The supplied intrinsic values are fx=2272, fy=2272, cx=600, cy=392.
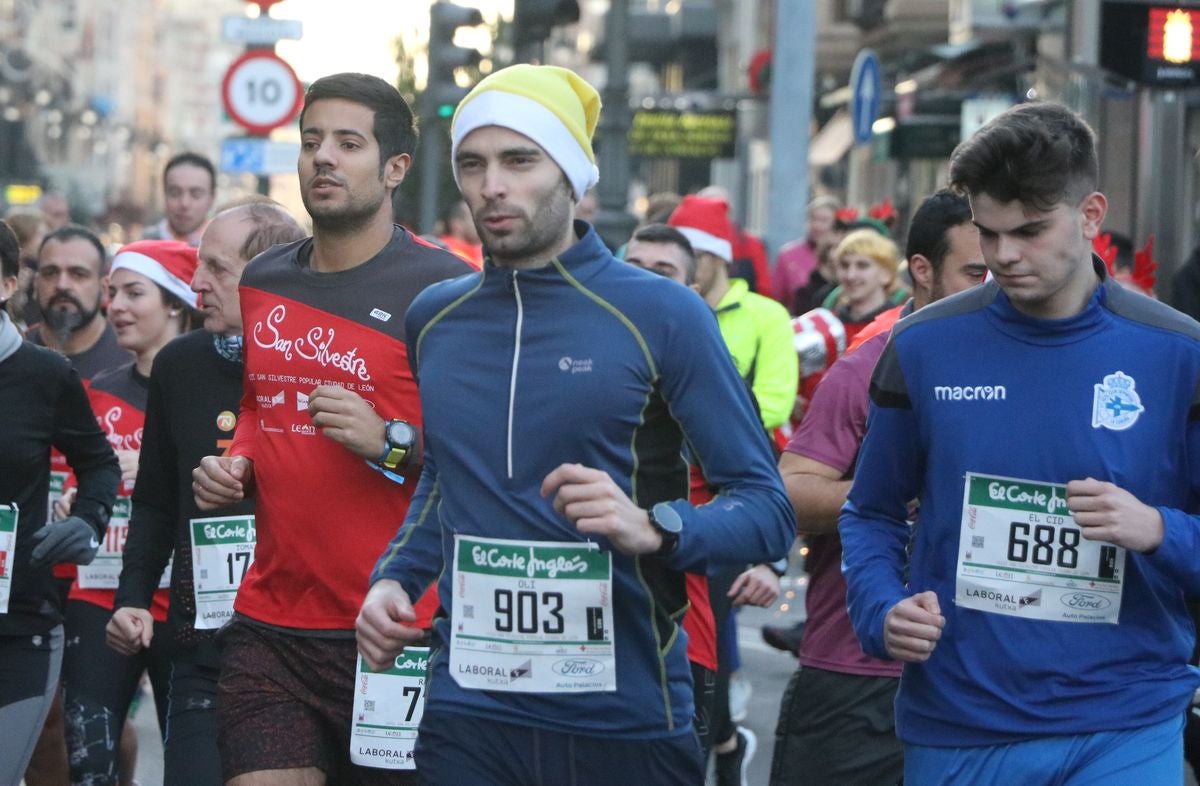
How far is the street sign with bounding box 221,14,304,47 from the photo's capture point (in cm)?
1489

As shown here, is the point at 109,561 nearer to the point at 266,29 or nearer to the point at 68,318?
the point at 68,318

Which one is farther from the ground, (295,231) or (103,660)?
(295,231)

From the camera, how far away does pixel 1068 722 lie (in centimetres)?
397

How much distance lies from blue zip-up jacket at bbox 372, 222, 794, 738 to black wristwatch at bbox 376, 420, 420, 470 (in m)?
0.73

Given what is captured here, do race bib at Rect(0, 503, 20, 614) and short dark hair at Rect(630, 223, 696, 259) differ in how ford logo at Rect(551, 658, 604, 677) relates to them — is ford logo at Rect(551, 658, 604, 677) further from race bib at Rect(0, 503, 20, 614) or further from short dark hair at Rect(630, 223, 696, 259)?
short dark hair at Rect(630, 223, 696, 259)

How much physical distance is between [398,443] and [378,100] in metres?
0.86

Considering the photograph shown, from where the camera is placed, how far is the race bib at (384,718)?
4.87m

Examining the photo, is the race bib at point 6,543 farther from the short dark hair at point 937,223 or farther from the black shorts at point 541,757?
the short dark hair at point 937,223

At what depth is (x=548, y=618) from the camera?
3.90m

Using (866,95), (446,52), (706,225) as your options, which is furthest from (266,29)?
(706,225)

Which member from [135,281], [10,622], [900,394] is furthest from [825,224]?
[900,394]

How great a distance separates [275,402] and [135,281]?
7.10 ft

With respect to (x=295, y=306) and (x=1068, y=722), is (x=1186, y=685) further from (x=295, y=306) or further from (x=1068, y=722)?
(x=295, y=306)

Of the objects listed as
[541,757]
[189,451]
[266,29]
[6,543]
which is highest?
[266,29]
